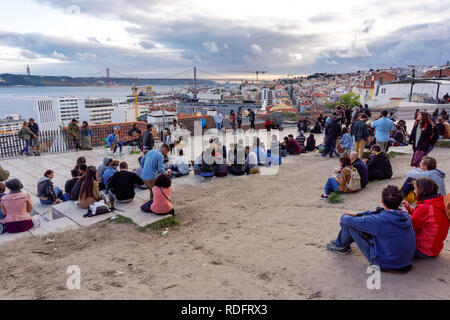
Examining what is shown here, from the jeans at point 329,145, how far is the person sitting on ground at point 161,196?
816 centimetres

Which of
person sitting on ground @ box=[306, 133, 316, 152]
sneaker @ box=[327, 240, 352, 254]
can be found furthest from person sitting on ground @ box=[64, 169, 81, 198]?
person sitting on ground @ box=[306, 133, 316, 152]

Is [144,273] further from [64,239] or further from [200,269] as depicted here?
[64,239]

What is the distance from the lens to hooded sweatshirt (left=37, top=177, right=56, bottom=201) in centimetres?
780

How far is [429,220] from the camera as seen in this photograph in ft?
12.0

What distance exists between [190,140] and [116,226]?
11.5 m

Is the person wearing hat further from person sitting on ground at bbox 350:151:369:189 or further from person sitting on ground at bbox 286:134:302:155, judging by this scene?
person sitting on ground at bbox 286:134:302:155

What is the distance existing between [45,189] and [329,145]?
403 inches

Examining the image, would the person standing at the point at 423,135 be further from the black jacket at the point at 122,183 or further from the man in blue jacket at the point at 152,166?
the black jacket at the point at 122,183

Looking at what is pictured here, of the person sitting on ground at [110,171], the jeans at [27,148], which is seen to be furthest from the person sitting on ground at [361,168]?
the jeans at [27,148]

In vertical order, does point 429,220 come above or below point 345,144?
above

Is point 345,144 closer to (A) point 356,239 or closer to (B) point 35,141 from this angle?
(A) point 356,239

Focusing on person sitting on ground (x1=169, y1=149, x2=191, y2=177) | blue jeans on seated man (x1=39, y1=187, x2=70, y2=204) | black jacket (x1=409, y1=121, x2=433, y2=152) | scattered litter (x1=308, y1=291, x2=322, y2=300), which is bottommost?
blue jeans on seated man (x1=39, y1=187, x2=70, y2=204)

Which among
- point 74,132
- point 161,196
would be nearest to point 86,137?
point 74,132

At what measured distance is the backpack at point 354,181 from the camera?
23.9ft
